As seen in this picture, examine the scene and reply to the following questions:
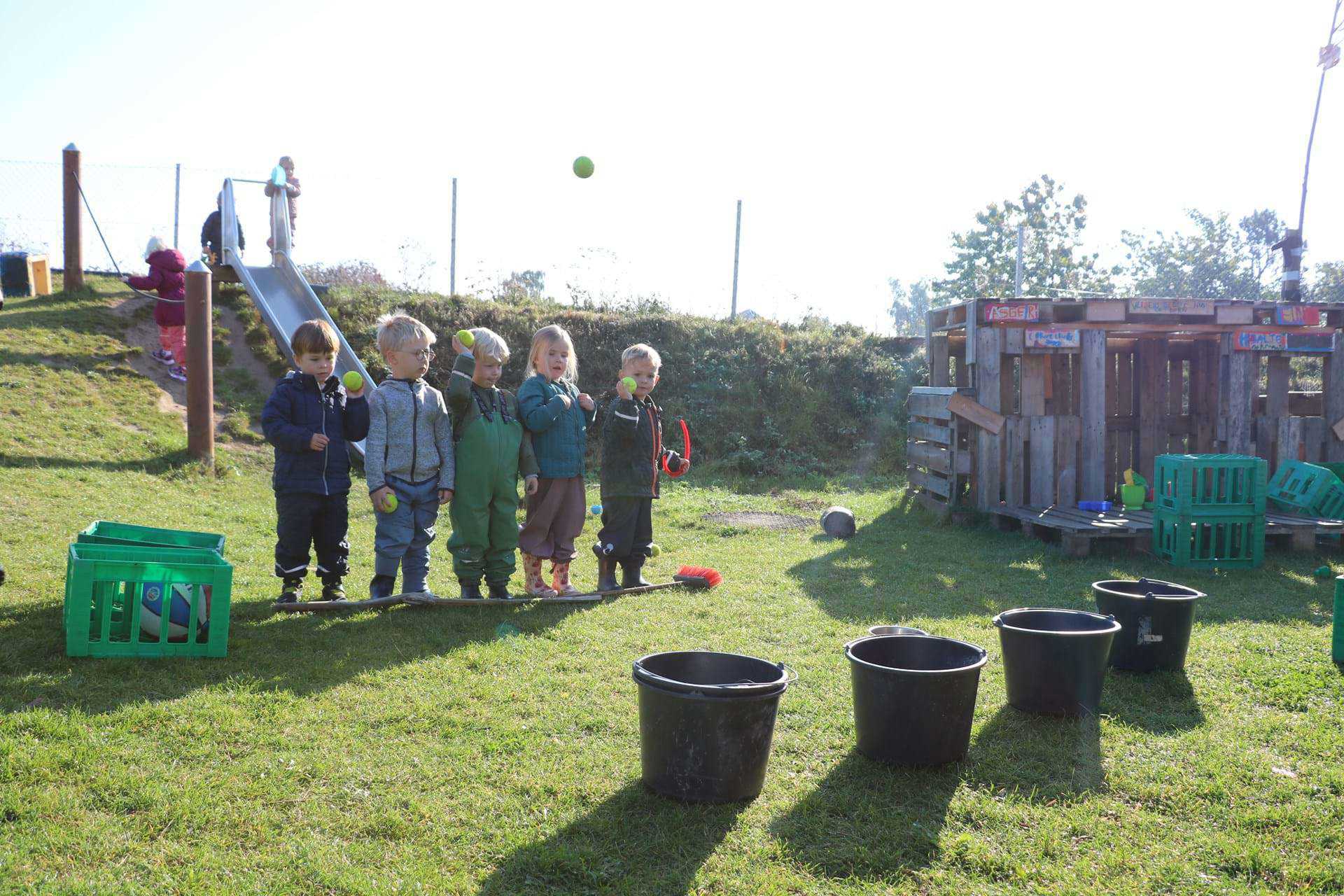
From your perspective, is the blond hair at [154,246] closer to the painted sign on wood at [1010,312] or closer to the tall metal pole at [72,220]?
the tall metal pole at [72,220]

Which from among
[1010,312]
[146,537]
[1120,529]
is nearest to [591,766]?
[146,537]

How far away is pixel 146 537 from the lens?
5508 millimetres

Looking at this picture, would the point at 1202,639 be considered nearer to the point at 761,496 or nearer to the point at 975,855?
the point at 975,855

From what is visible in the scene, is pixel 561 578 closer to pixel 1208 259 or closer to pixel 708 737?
pixel 708 737

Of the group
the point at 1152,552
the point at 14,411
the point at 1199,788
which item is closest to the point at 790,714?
the point at 1199,788

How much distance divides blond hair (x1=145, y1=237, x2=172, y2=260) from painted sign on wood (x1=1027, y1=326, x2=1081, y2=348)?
37.6 feet

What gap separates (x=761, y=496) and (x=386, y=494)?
23.4ft

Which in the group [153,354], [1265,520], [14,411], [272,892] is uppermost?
[153,354]

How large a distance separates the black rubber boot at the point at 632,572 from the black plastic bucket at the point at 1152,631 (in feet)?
10.1

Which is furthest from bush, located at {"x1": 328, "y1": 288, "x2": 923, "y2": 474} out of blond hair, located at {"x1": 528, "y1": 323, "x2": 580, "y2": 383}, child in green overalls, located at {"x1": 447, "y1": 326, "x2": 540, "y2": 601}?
child in green overalls, located at {"x1": 447, "y1": 326, "x2": 540, "y2": 601}

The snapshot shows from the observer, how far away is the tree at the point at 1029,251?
48.7 metres

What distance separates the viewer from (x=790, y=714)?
13.3 feet

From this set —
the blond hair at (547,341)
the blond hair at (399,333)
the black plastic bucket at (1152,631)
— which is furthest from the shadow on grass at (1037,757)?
the blond hair at (399,333)

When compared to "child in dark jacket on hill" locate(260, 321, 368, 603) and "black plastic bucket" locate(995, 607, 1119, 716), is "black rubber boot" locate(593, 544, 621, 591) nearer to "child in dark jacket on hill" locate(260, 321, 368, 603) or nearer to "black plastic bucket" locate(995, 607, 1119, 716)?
"child in dark jacket on hill" locate(260, 321, 368, 603)
